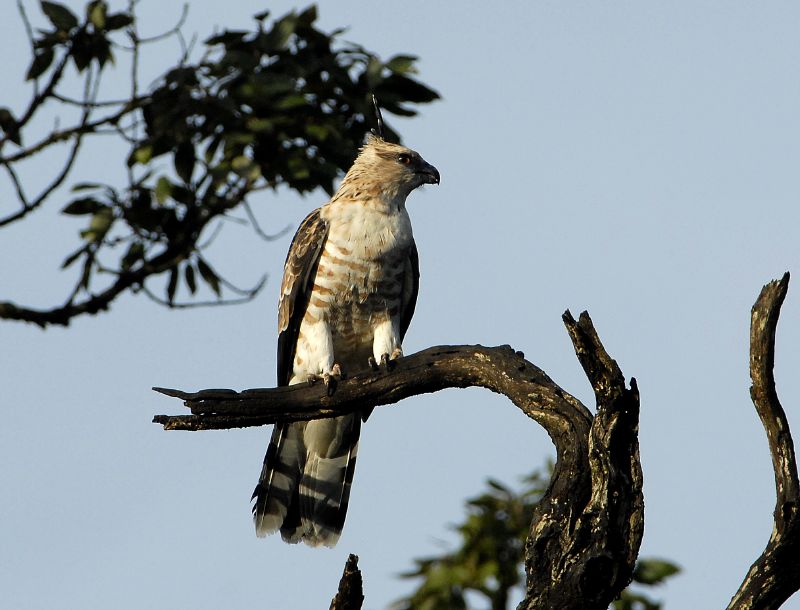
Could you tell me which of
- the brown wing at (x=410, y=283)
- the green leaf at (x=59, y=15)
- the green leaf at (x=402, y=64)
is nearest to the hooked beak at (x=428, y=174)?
the brown wing at (x=410, y=283)

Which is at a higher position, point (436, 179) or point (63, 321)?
point (436, 179)

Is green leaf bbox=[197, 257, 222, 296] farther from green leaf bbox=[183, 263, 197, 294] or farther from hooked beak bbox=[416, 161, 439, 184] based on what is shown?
hooked beak bbox=[416, 161, 439, 184]

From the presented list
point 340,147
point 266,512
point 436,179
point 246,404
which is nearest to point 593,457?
point 246,404

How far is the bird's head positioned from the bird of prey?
0.02 metres

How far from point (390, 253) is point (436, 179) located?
3.13 ft

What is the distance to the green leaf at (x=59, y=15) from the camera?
6.43m

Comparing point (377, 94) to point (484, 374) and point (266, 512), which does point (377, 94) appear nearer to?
point (484, 374)

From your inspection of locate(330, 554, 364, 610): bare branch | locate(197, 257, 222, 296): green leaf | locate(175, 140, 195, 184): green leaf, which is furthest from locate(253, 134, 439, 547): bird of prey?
locate(330, 554, 364, 610): bare branch

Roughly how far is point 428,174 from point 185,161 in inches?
101

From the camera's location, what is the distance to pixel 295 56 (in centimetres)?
684

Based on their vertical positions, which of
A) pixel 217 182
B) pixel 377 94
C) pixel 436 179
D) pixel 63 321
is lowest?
pixel 63 321

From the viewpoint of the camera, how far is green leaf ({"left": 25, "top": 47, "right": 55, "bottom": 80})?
639cm

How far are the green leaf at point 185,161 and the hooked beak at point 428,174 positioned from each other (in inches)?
97.3

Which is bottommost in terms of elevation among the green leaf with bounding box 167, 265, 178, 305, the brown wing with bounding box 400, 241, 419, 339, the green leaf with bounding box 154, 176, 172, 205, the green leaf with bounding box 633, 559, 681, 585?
the green leaf with bounding box 633, 559, 681, 585
